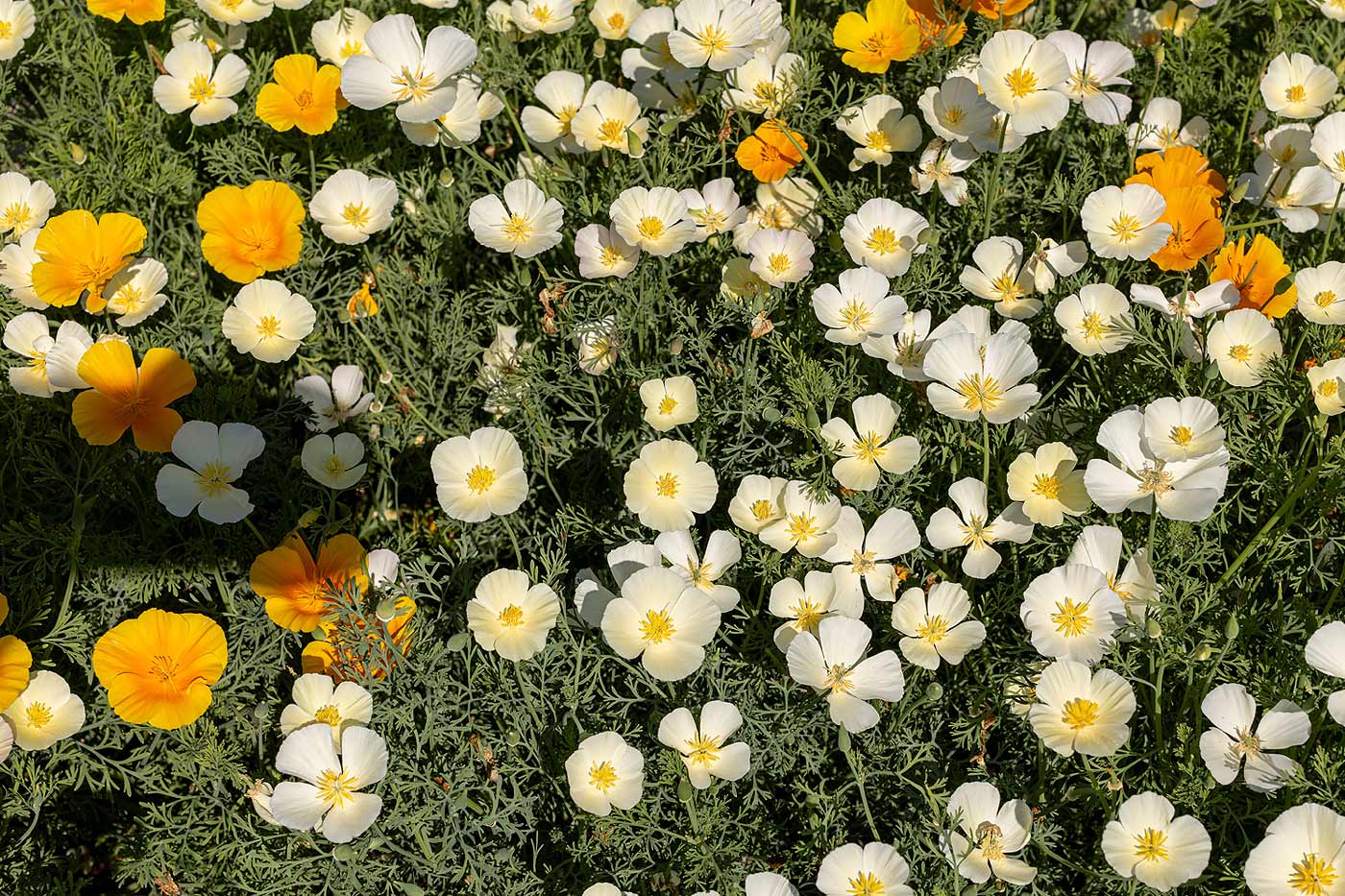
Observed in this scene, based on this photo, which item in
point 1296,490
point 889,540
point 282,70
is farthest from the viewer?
point 282,70

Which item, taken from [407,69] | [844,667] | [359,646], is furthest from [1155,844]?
[407,69]

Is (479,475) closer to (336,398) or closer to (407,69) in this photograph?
(336,398)

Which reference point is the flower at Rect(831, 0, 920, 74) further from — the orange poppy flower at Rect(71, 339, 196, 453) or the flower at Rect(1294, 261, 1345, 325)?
the orange poppy flower at Rect(71, 339, 196, 453)

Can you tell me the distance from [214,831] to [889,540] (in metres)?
1.21

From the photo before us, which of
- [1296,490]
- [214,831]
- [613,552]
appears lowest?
[214,831]

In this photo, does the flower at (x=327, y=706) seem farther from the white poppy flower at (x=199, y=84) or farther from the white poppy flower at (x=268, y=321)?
the white poppy flower at (x=199, y=84)

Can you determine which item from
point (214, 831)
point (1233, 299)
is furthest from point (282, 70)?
point (1233, 299)

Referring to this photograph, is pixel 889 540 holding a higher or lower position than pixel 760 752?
higher

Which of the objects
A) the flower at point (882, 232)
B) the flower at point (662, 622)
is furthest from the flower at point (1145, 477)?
the flower at point (662, 622)

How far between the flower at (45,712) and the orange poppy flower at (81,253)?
0.71 meters

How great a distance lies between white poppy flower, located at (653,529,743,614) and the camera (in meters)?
1.85

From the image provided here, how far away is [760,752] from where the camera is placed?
6.09 ft

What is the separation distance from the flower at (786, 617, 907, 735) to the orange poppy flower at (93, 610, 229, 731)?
94cm

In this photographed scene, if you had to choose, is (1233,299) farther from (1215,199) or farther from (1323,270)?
(1215,199)
